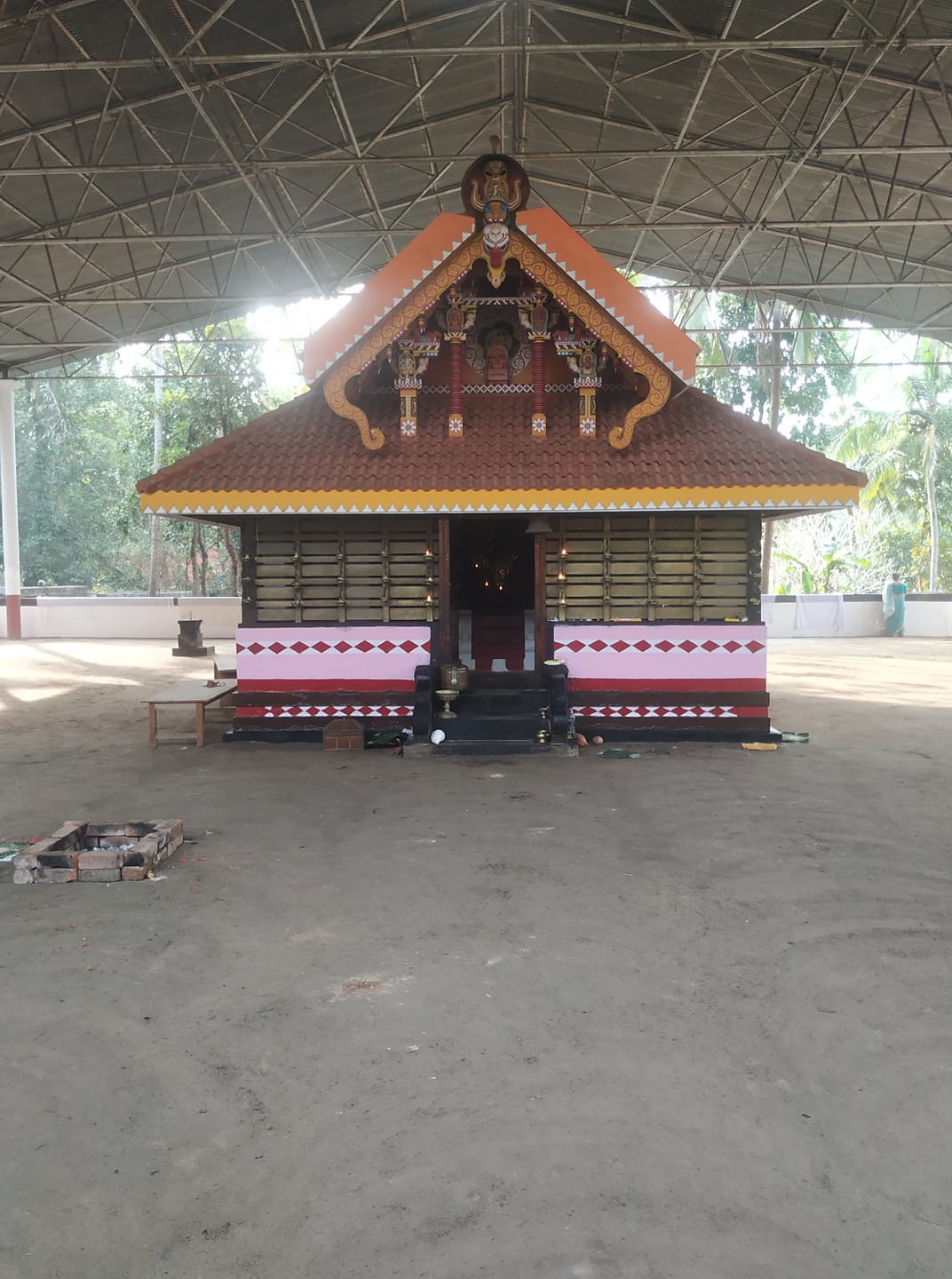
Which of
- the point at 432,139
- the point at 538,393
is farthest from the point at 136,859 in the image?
the point at 432,139

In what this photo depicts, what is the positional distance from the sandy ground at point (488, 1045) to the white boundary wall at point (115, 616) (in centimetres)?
1800

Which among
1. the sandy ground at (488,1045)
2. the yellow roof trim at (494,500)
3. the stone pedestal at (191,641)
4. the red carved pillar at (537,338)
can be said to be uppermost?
the red carved pillar at (537,338)

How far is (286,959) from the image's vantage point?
4934 millimetres

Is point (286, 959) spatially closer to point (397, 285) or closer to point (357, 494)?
point (357, 494)

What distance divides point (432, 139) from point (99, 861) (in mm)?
16376

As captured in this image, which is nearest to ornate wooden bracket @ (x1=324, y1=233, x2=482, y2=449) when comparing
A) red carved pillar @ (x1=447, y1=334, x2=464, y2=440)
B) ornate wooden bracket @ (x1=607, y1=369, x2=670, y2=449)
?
red carved pillar @ (x1=447, y1=334, x2=464, y2=440)

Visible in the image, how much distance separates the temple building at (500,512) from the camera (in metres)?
10.6

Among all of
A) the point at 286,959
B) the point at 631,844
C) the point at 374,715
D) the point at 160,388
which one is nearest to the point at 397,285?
the point at 374,715

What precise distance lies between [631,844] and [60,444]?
37.3 metres

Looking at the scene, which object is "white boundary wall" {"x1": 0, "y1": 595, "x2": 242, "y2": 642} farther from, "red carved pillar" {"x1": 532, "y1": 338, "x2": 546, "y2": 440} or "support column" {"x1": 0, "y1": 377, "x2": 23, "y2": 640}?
"red carved pillar" {"x1": 532, "y1": 338, "x2": 546, "y2": 440}

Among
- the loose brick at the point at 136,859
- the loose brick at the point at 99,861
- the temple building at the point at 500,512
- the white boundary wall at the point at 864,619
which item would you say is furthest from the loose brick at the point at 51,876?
the white boundary wall at the point at 864,619

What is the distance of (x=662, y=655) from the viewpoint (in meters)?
11.2

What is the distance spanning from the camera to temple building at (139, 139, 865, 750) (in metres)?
10.6

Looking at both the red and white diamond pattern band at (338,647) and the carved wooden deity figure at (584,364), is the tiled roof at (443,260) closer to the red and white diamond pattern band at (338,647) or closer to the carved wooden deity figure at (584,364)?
the carved wooden deity figure at (584,364)
